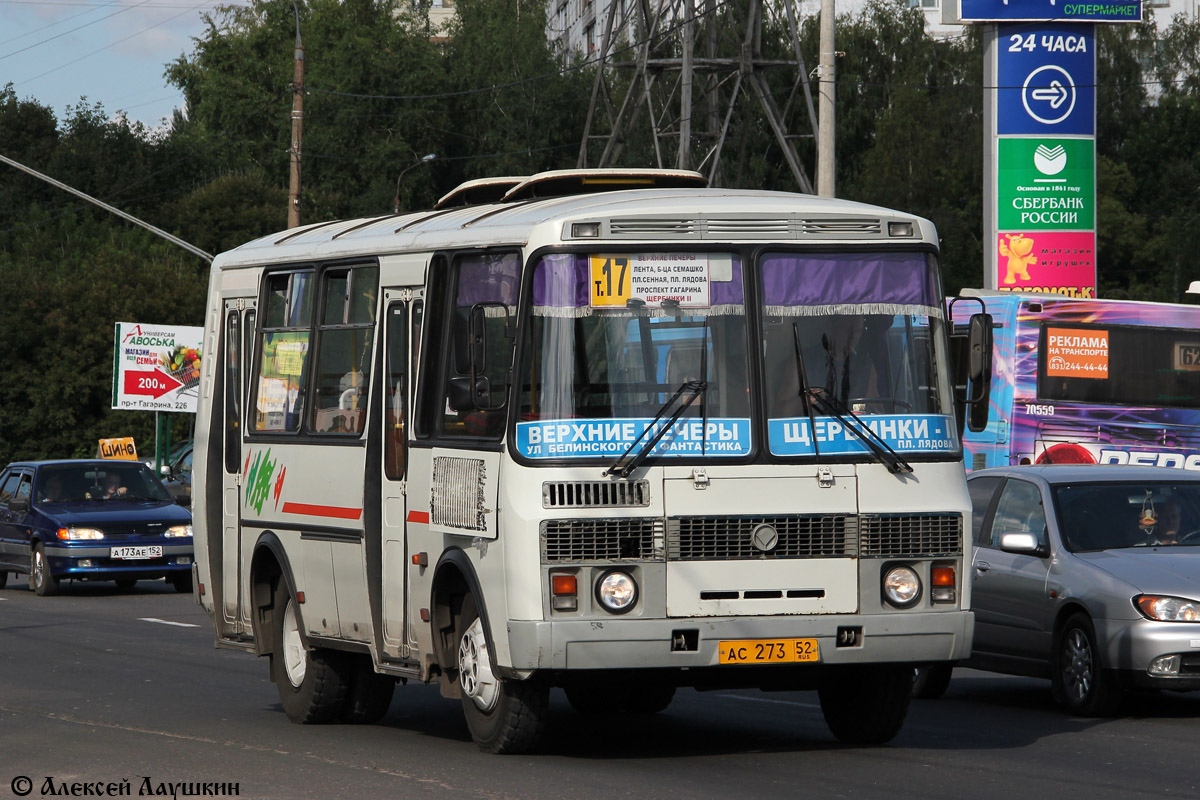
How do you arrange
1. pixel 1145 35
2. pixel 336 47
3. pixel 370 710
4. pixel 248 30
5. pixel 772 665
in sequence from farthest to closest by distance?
pixel 248 30
pixel 336 47
pixel 1145 35
pixel 370 710
pixel 772 665

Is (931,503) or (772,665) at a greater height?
(931,503)

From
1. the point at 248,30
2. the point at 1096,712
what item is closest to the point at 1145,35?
the point at 248,30

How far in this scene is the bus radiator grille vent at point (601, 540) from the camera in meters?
9.16

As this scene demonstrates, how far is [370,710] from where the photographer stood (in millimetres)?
11859

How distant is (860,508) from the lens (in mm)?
9500

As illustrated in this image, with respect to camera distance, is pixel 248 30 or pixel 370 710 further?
pixel 248 30

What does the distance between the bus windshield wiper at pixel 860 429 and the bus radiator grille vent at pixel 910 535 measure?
240 mm

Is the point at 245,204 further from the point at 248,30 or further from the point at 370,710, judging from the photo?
the point at 370,710

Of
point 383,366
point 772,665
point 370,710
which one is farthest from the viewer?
point 370,710

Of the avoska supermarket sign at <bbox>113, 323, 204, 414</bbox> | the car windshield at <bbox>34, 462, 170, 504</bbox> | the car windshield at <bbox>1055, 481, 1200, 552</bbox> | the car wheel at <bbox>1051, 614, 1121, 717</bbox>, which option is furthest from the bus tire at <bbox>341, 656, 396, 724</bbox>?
the avoska supermarket sign at <bbox>113, 323, 204, 414</bbox>

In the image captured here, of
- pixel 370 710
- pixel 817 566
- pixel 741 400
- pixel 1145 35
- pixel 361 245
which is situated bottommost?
pixel 370 710

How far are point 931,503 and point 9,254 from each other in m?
71.3

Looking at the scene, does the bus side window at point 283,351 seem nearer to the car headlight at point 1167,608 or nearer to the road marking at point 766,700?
the road marking at point 766,700

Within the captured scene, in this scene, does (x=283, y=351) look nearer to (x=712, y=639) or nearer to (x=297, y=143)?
(x=712, y=639)
